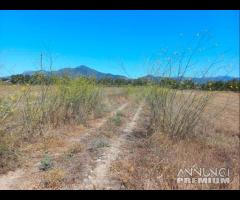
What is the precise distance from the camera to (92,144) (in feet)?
32.2

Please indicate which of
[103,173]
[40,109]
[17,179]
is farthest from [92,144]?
[17,179]

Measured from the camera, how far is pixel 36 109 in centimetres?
1052

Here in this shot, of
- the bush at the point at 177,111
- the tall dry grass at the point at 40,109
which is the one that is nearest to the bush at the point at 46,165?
the tall dry grass at the point at 40,109

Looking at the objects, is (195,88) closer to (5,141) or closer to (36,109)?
(36,109)

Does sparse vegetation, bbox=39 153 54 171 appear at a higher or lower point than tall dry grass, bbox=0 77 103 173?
lower

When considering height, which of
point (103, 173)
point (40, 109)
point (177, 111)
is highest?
point (40, 109)

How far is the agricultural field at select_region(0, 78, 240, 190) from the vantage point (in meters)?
6.68

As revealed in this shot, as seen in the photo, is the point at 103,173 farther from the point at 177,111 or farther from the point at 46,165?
the point at 177,111

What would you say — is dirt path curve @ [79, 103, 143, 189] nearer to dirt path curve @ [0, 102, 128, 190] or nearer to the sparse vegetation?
the sparse vegetation

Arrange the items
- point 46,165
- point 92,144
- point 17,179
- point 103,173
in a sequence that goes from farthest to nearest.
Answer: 1. point 92,144
2. point 46,165
3. point 103,173
4. point 17,179

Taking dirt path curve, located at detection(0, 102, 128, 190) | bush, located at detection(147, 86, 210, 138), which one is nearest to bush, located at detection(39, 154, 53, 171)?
dirt path curve, located at detection(0, 102, 128, 190)

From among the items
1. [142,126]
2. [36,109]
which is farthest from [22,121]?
[142,126]

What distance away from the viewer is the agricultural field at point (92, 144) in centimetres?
668
